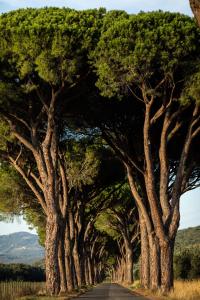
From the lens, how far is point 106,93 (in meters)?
22.3

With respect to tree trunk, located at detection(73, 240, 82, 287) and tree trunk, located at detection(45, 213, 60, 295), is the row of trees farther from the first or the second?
tree trunk, located at detection(73, 240, 82, 287)

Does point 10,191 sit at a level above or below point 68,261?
above

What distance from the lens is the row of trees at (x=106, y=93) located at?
21.9 metres

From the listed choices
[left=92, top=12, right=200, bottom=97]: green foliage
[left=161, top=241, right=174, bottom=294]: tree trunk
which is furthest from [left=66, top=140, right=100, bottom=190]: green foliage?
[left=92, top=12, right=200, bottom=97]: green foliage

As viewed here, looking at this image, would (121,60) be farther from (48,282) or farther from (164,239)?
(48,282)

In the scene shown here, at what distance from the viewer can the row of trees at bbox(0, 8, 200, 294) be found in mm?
21906

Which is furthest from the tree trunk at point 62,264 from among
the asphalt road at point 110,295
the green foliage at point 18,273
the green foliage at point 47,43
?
the green foliage at point 18,273

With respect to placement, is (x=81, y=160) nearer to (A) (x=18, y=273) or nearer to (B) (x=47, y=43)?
(B) (x=47, y=43)

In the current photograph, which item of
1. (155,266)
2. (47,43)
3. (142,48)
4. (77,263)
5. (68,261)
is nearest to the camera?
(142,48)

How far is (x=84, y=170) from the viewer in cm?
3303

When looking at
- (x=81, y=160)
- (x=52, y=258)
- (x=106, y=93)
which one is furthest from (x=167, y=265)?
(x=81, y=160)

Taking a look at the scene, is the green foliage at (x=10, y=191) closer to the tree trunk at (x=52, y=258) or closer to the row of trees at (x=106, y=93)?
the row of trees at (x=106, y=93)

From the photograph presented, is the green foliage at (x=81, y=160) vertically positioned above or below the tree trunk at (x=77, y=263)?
above

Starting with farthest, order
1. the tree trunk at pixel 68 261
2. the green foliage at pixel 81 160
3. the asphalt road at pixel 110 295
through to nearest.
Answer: the tree trunk at pixel 68 261 → the green foliage at pixel 81 160 → the asphalt road at pixel 110 295
